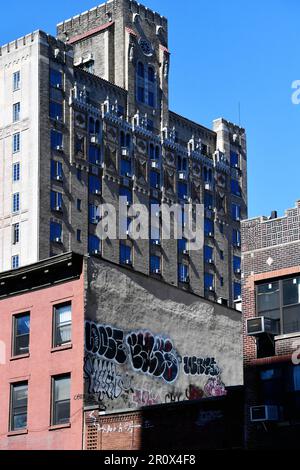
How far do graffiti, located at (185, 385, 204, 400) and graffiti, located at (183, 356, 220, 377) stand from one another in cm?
70

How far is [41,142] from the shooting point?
3740 inches

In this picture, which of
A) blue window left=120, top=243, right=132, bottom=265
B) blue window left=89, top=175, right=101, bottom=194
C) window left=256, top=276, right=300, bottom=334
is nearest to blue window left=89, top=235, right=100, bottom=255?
blue window left=120, top=243, right=132, bottom=265

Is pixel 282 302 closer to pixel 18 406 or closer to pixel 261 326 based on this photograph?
pixel 261 326

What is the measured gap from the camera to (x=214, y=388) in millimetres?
53812

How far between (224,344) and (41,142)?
4397 cm

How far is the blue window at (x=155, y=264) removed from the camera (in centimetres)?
10156

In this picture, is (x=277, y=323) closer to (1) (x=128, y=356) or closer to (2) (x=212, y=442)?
(2) (x=212, y=442)

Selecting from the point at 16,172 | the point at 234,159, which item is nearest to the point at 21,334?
the point at 16,172

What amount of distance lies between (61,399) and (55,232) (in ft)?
156

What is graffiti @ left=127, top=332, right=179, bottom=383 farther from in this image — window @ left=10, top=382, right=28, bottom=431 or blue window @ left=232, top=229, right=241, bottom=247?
blue window @ left=232, top=229, right=241, bottom=247

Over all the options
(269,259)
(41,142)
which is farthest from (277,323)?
(41,142)

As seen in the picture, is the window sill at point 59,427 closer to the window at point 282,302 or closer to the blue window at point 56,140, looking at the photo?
the window at point 282,302

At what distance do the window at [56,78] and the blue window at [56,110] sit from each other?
158 cm

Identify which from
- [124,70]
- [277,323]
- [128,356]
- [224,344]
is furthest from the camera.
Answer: [124,70]
